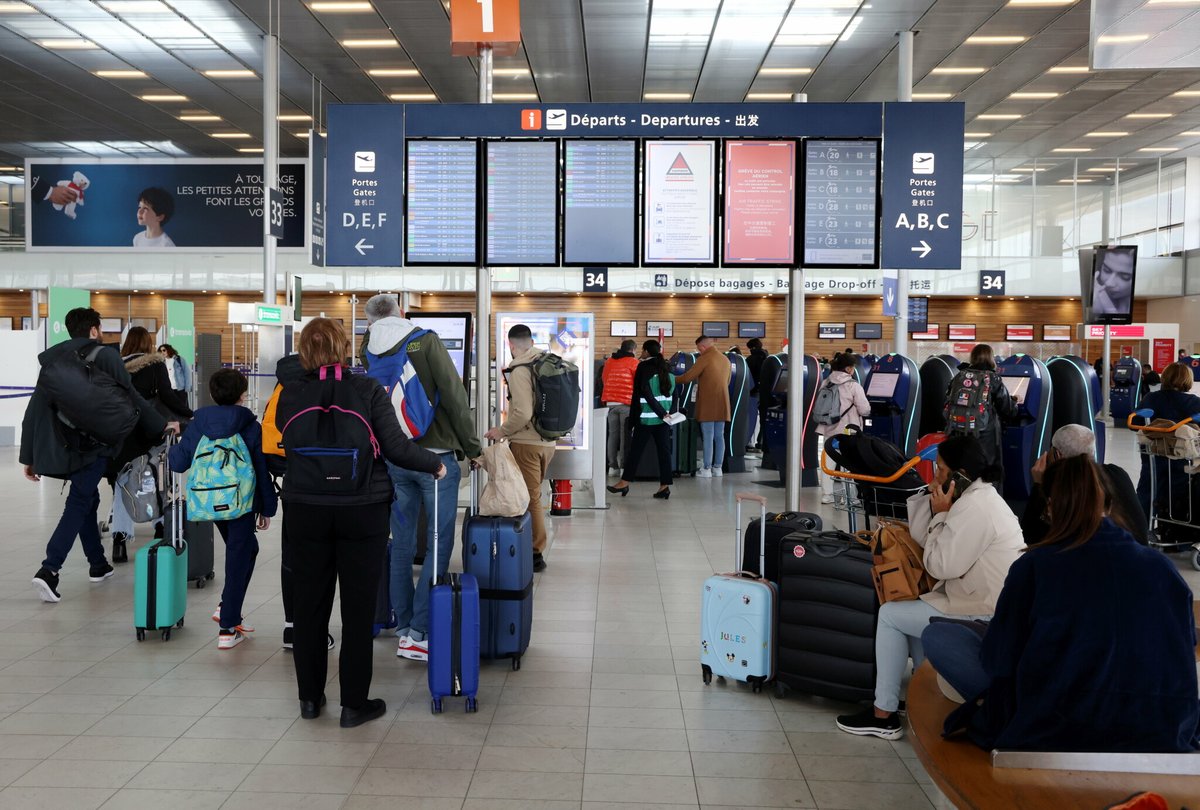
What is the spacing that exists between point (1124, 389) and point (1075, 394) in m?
15.5

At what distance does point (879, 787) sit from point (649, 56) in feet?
40.7

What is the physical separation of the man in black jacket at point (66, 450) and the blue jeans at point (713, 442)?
720cm

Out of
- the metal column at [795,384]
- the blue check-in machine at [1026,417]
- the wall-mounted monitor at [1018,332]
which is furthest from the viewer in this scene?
the wall-mounted monitor at [1018,332]

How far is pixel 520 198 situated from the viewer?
18.1 ft

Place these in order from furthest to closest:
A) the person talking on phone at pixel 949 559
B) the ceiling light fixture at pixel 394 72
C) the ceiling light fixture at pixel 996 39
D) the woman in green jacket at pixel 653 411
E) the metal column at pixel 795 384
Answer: the ceiling light fixture at pixel 394 72 < the ceiling light fixture at pixel 996 39 < the woman in green jacket at pixel 653 411 < the metal column at pixel 795 384 < the person talking on phone at pixel 949 559

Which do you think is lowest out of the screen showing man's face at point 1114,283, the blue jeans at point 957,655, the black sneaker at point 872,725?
the black sneaker at point 872,725

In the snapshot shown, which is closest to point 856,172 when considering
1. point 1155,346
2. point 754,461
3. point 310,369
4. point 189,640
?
point 310,369

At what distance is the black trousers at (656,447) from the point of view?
32.4 ft

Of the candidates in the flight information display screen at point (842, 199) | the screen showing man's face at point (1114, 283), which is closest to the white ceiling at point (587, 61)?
the screen showing man's face at point (1114, 283)

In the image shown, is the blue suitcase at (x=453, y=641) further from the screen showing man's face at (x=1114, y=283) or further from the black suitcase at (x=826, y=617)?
the screen showing man's face at (x=1114, y=283)

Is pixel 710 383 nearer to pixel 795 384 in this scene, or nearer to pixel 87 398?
pixel 795 384

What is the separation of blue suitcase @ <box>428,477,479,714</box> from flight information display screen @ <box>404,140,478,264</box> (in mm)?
2397

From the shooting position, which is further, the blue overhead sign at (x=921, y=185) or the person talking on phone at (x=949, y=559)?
the blue overhead sign at (x=921, y=185)

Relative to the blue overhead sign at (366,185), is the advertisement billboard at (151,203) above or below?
above
